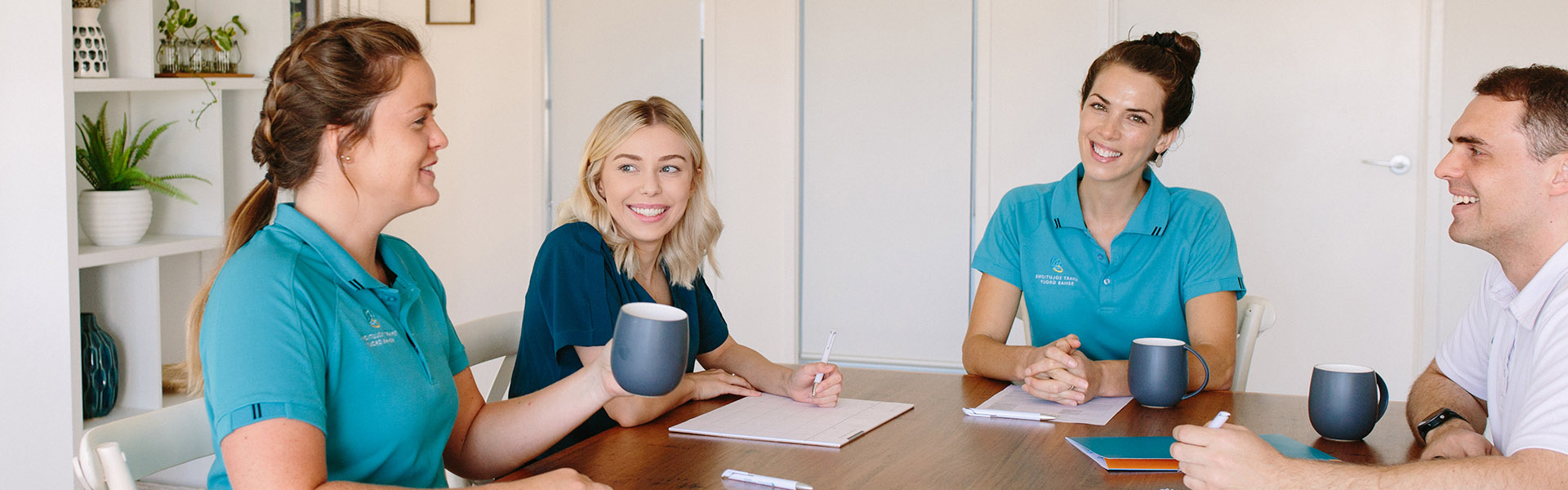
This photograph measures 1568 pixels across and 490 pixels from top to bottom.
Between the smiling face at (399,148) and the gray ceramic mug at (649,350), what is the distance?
0.30m

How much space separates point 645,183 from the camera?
1880 mm

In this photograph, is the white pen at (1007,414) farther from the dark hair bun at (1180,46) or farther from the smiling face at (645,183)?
the dark hair bun at (1180,46)

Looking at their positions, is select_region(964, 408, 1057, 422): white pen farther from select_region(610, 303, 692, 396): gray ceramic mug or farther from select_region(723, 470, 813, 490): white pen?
select_region(610, 303, 692, 396): gray ceramic mug

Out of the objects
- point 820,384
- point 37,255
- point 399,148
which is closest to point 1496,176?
point 820,384

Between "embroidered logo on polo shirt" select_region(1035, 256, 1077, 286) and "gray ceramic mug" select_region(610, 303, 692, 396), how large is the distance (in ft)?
3.75

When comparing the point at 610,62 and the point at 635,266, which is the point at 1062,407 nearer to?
the point at 635,266

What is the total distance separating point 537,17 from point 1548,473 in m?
3.57

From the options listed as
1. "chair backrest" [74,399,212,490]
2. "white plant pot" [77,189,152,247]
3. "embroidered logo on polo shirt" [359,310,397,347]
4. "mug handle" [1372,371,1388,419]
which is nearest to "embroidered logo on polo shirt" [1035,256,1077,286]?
"mug handle" [1372,371,1388,419]

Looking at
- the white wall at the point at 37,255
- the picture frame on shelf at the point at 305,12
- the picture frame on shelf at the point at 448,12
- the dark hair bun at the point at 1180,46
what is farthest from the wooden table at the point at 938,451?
the picture frame on shelf at the point at 448,12

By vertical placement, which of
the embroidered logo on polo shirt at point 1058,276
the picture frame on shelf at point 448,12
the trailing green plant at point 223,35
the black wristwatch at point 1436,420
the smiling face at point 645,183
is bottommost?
the black wristwatch at point 1436,420

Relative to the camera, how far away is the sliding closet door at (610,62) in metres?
4.12

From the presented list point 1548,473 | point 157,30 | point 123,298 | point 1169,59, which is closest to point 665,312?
point 1548,473

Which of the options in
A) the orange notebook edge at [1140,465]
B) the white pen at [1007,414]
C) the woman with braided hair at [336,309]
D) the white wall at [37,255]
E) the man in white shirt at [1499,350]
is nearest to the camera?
the woman with braided hair at [336,309]

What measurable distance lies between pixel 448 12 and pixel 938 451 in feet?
10.8
